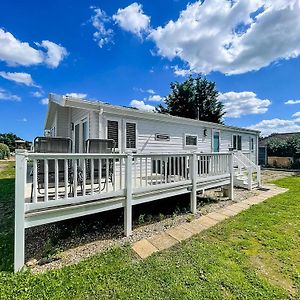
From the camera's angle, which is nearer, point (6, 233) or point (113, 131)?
point (6, 233)

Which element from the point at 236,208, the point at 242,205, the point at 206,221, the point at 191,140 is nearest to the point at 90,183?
the point at 206,221

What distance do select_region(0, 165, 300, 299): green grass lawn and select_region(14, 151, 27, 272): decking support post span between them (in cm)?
20

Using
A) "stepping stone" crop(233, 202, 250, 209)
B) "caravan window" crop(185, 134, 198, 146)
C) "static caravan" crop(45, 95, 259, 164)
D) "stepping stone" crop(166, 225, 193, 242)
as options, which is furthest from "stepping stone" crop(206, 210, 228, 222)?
"caravan window" crop(185, 134, 198, 146)

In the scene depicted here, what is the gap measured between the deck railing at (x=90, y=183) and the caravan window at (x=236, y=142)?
28.3 ft

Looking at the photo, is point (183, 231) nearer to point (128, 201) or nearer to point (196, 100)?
point (128, 201)

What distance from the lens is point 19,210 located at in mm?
2738

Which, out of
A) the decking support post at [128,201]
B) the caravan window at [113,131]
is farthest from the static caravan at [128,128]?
the decking support post at [128,201]

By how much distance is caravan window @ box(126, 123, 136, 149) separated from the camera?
788 cm

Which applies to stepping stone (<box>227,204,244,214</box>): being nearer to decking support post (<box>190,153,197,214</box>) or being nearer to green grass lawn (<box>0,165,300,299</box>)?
decking support post (<box>190,153,197,214</box>)

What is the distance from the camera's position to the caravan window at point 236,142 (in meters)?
14.6

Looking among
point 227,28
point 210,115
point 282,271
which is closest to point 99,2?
point 227,28

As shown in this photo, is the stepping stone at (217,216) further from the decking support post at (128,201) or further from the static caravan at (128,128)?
the static caravan at (128,128)

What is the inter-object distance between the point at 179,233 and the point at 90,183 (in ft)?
6.56

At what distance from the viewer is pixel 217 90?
25.8m
